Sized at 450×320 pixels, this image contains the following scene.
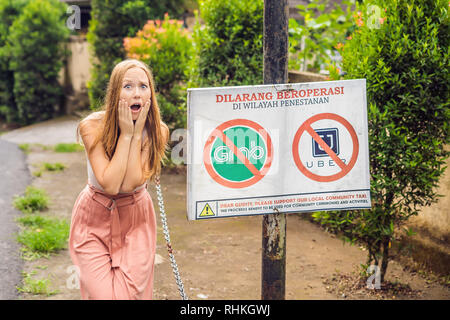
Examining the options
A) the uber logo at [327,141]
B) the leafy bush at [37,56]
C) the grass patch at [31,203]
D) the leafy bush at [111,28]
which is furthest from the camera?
the leafy bush at [37,56]

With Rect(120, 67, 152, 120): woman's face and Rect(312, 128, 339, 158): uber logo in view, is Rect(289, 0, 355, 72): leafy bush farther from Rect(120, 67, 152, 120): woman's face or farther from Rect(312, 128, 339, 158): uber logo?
Rect(120, 67, 152, 120): woman's face

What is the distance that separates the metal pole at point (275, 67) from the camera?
3.38 metres

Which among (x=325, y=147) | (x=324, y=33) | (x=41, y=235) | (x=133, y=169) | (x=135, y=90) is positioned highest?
(x=324, y=33)

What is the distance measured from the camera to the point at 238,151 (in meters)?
3.25

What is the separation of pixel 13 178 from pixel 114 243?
6213 mm

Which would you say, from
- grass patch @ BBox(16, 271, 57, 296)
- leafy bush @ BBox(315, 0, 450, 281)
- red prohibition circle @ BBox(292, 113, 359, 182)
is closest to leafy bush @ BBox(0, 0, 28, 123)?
grass patch @ BBox(16, 271, 57, 296)

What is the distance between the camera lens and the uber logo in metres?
3.33

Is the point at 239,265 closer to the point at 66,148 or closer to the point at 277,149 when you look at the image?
the point at 277,149

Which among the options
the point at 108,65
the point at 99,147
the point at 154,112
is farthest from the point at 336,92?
the point at 108,65

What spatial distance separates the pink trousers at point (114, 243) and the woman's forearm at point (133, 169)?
9cm

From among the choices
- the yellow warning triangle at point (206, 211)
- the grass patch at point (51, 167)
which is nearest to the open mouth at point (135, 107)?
the yellow warning triangle at point (206, 211)

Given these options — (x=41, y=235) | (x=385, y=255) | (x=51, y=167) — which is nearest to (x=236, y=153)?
(x=385, y=255)

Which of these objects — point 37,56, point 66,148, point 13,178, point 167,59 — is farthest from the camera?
point 37,56

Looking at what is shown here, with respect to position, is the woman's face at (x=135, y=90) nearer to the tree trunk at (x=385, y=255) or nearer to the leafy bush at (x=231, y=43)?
the tree trunk at (x=385, y=255)
